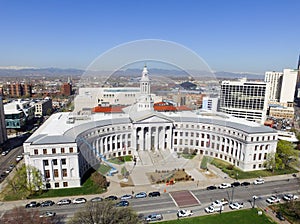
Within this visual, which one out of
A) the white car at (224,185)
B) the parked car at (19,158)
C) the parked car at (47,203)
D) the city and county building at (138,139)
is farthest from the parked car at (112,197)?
the parked car at (19,158)

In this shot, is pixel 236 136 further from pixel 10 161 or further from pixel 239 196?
pixel 10 161

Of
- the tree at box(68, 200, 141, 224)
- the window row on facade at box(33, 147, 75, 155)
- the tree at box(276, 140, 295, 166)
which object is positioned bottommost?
the tree at box(276, 140, 295, 166)

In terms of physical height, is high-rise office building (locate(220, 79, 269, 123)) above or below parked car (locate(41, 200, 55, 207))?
above

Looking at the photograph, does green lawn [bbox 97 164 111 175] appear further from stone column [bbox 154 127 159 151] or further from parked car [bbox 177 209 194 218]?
parked car [bbox 177 209 194 218]

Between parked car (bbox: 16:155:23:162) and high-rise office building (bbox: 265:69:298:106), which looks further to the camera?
high-rise office building (bbox: 265:69:298:106)

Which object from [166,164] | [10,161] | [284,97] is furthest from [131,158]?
[284,97]

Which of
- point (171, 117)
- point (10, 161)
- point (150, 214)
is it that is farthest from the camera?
point (171, 117)

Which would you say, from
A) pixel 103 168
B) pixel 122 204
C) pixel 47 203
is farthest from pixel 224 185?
pixel 47 203

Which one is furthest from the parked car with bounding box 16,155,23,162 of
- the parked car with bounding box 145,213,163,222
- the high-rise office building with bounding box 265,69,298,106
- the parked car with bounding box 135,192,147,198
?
the high-rise office building with bounding box 265,69,298,106
